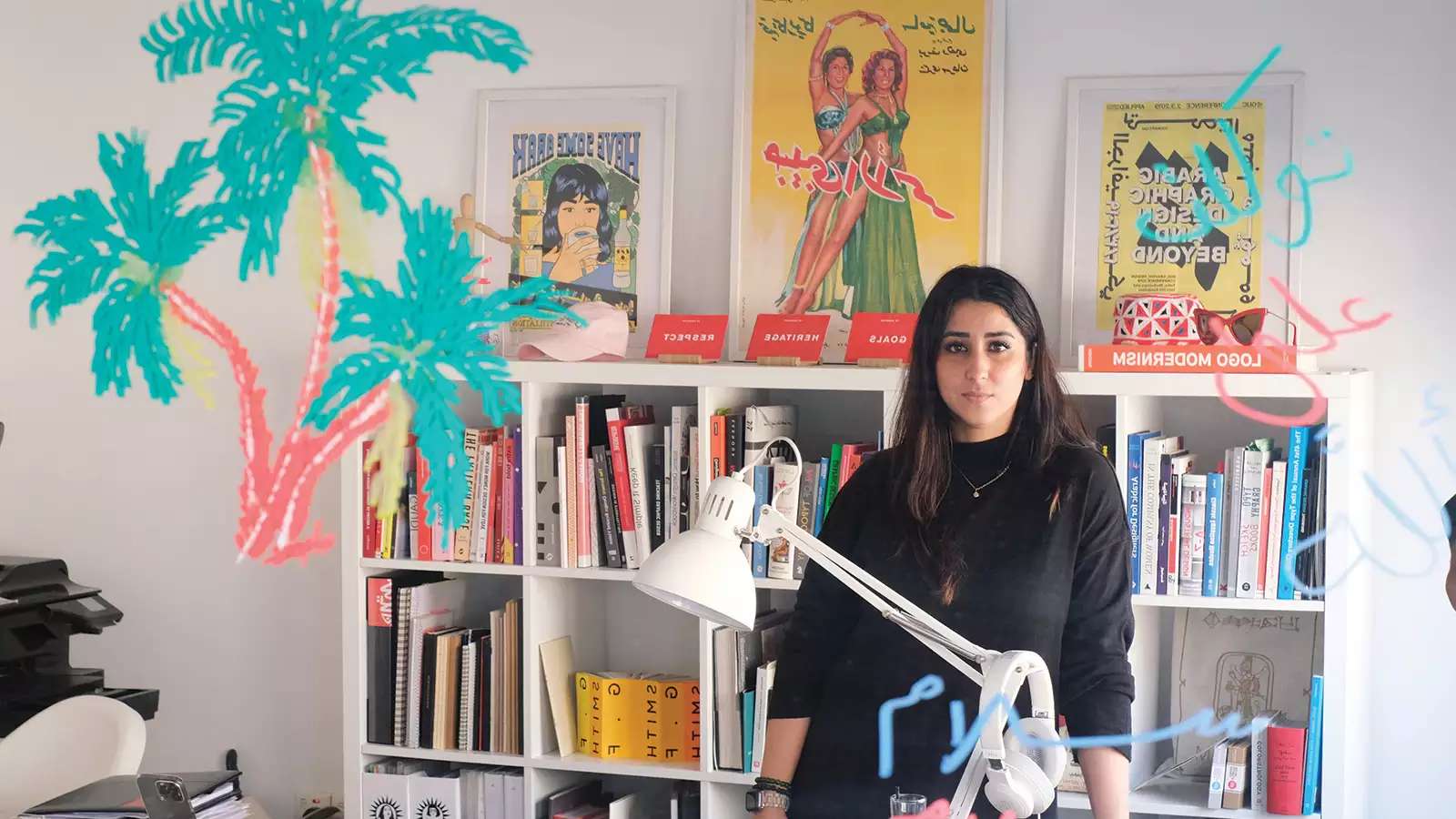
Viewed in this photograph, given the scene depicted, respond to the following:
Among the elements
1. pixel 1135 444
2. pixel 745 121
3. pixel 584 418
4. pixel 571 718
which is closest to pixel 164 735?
pixel 571 718

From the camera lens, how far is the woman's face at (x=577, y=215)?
9.85 feet

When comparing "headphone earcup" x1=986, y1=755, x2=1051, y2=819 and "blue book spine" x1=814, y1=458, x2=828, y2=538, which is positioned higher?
"blue book spine" x1=814, y1=458, x2=828, y2=538

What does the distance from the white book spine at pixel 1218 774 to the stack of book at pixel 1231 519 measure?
26 centimetres

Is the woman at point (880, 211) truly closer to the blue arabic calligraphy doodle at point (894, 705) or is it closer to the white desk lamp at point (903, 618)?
the blue arabic calligraphy doodle at point (894, 705)

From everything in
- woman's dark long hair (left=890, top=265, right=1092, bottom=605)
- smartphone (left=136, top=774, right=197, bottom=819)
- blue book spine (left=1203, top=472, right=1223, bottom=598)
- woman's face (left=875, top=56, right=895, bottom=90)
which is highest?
woman's face (left=875, top=56, right=895, bottom=90)

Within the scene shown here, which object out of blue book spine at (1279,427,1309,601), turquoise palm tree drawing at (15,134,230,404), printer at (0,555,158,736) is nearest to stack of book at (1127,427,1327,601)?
blue book spine at (1279,427,1309,601)

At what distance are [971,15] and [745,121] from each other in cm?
47

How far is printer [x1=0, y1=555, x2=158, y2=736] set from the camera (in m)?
3.05

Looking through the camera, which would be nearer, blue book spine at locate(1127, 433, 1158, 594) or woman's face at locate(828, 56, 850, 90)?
blue book spine at locate(1127, 433, 1158, 594)

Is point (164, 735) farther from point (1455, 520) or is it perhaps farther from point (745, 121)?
point (1455, 520)

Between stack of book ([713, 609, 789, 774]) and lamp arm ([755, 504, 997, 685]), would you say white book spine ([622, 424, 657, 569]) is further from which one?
lamp arm ([755, 504, 997, 685])

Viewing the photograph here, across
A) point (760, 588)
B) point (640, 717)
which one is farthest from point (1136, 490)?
point (640, 717)

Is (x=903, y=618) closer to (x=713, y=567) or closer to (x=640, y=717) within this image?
(x=713, y=567)

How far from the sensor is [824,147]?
9.43ft
